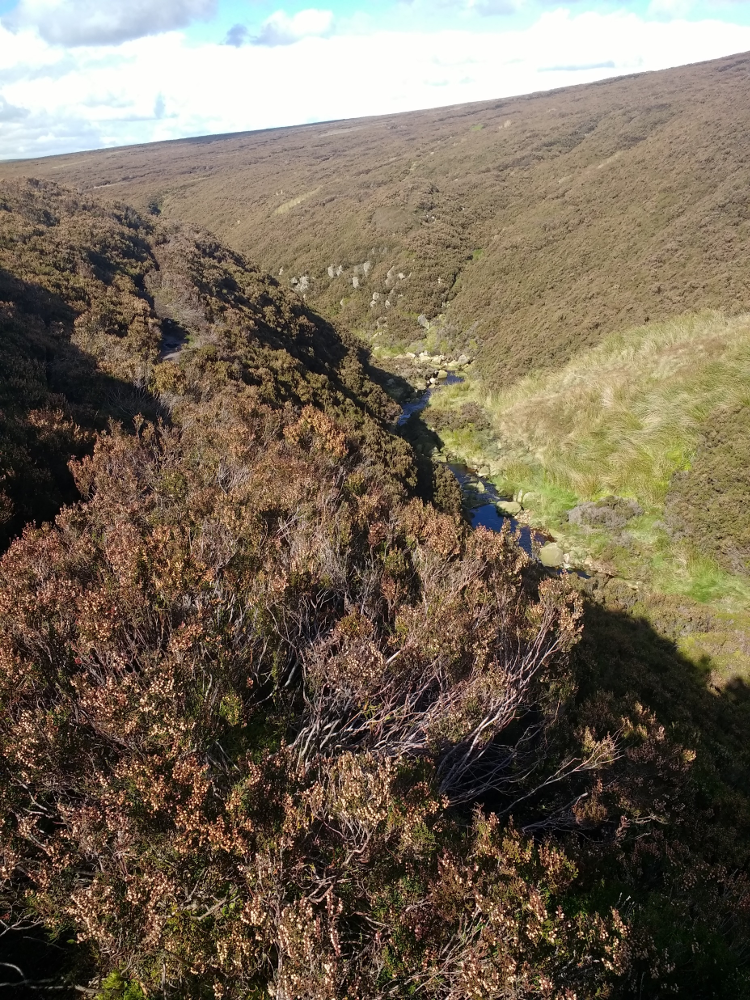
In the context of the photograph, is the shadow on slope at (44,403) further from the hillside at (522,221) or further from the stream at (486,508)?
the hillside at (522,221)

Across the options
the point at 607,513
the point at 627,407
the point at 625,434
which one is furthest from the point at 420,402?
the point at 607,513

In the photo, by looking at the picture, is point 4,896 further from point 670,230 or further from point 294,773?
point 670,230

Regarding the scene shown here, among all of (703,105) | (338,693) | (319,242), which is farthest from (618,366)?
(703,105)

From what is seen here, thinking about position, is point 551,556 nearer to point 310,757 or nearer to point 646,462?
point 646,462

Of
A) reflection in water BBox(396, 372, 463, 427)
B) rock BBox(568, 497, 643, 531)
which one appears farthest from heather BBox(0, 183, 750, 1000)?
reflection in water BBox(396, 372, 463, 427)

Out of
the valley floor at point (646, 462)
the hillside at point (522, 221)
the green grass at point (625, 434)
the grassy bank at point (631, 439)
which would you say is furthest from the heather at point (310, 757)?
the hillside at point (522, 221)

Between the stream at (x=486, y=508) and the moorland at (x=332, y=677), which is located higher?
the moorland at (x=332, y=677)

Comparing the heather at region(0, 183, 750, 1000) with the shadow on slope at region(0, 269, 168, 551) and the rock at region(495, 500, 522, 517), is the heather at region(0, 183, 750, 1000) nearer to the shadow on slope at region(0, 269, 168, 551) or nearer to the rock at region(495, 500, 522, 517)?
the shadow on slope at region(0, 269, 168, 551)
